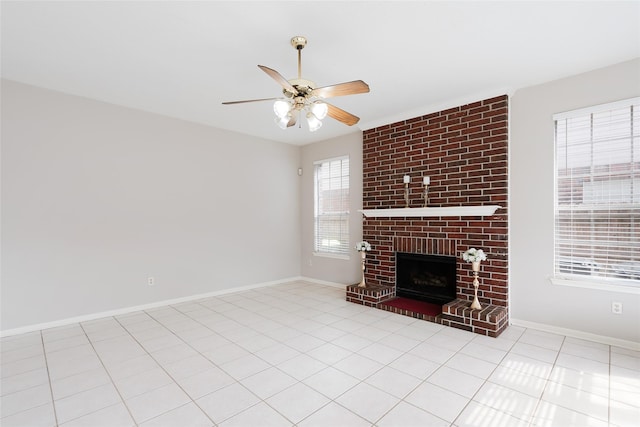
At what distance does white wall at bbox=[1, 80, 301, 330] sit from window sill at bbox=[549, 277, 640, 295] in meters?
4.33

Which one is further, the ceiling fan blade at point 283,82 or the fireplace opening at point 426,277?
the fireplace opening at point 426,277

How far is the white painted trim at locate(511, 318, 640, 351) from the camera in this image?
294 centimetres

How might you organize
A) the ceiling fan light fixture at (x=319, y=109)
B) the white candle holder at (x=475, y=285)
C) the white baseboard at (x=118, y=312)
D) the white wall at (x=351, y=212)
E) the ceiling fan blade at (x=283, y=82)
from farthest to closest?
the white wall at (x=351, y=212) → the white candle holder at (x=475, y=285) → the white baseboard at (x=118, y=312) → the ceiling fan light fixture at (x=319, y=109) → the ceiling fan blade at (x=283, y=82)

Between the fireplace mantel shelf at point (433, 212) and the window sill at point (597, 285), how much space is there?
97 cm

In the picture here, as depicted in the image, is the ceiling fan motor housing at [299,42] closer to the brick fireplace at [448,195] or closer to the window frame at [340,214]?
the brick fireplace at [448,195]

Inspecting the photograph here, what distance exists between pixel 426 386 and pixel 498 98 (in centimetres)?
321

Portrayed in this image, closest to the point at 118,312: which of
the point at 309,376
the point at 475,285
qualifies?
the point at 309,376

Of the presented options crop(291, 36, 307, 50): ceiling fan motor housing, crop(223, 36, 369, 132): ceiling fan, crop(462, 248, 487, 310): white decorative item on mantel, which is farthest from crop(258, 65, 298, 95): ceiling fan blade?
crop(462, 248, 487, 310): white decorative item on mantel

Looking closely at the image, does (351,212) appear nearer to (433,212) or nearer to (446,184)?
(433,212)

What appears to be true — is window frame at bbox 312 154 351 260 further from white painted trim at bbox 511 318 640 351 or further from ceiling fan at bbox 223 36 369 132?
ceiling fan at bbox 223 36 369 132

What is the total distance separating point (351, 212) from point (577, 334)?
3.31m

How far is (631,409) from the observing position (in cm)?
205

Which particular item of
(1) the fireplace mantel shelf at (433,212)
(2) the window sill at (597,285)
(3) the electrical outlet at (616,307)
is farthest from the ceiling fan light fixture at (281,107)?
(3) the electrical outlet at (616,307)

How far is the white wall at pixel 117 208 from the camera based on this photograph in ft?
11.3
